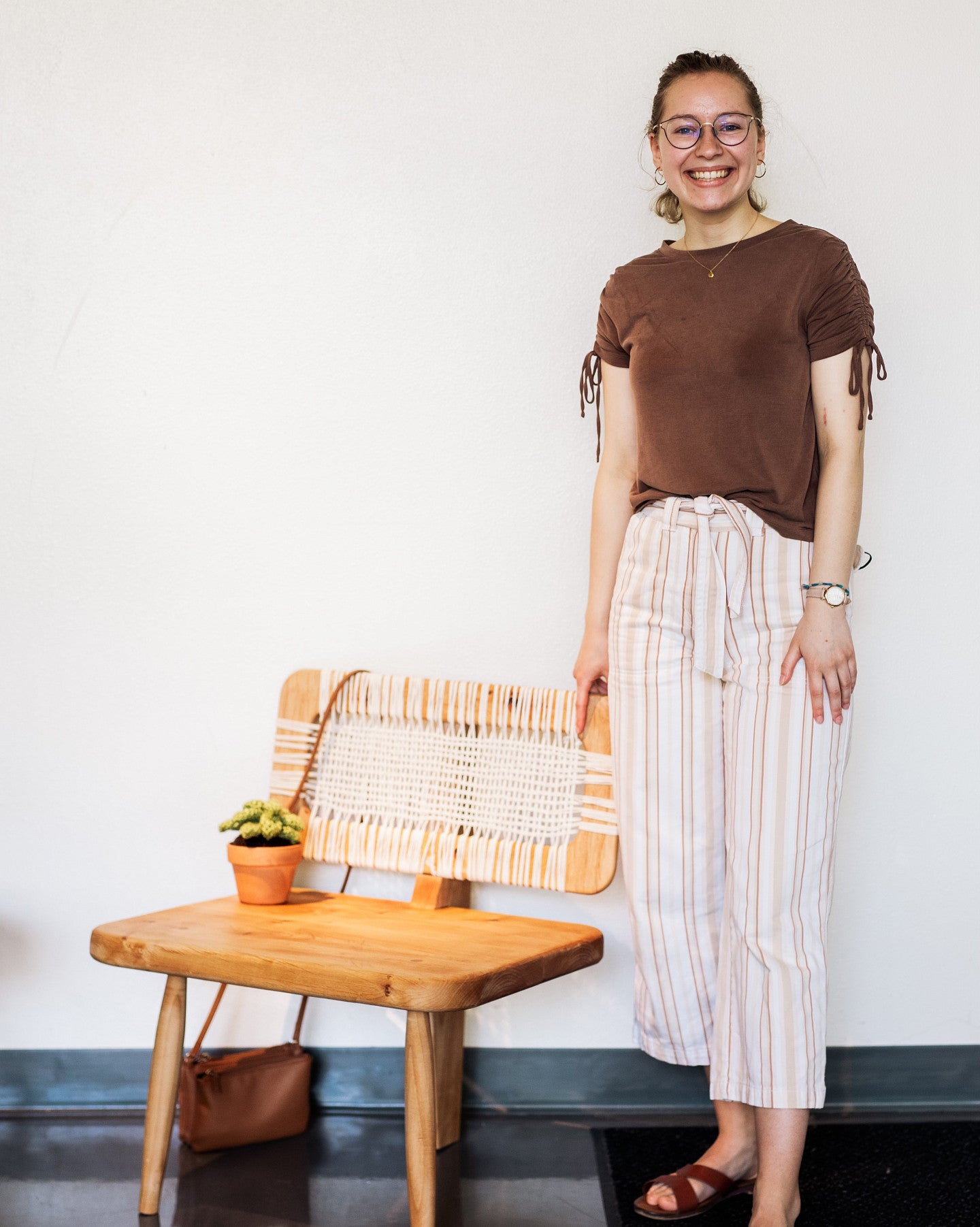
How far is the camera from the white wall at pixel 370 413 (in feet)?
6.70

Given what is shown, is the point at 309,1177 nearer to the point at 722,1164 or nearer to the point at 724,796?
the point at 722,1164

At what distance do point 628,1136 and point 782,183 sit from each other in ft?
5.49

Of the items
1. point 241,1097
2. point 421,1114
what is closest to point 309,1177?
point 241,1097

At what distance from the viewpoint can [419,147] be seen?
6.78ft

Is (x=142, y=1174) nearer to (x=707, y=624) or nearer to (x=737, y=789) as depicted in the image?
(x=737, y=789)

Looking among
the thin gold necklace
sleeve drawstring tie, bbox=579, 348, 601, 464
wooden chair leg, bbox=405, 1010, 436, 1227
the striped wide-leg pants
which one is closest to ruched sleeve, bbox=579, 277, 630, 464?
sleeve drawstring tie, bbox=579, 348, 601, 464

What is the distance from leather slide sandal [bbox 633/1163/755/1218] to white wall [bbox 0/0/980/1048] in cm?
37

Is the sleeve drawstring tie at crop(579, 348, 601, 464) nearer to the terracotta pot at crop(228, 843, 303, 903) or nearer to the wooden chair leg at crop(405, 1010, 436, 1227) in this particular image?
the terracotta pot at crop(228, 843, 303, 903)

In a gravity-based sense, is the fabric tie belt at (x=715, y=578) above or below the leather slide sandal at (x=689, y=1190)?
above

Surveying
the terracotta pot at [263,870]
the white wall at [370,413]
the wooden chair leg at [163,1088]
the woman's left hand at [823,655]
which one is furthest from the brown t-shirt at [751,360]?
the wooden chair leg at [163,1088]

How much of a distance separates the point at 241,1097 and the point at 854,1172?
1.00m

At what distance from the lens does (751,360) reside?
1.61 m

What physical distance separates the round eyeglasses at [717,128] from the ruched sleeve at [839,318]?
0.22 meters

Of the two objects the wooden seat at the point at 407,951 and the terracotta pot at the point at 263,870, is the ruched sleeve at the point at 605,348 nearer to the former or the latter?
the wooden seat at the point at 407,951
